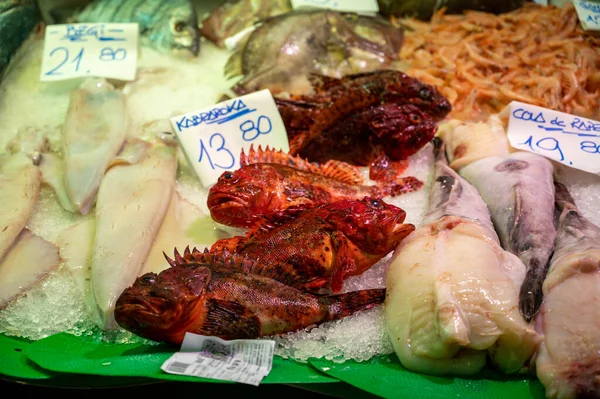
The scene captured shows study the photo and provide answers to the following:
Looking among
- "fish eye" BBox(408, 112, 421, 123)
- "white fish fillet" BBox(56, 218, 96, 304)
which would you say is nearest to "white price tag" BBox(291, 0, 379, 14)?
"fish eye" BBox(408, 112, 421, 123)

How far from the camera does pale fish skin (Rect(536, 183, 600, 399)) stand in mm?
1739

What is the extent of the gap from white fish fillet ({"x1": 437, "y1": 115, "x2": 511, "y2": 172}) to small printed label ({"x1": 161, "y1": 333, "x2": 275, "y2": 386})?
156 centimetres

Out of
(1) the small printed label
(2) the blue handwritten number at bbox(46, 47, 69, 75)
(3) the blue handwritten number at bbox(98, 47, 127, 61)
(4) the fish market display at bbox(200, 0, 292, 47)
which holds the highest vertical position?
(2) the blue handwritten number at bbox(46, 47, 69, 75)

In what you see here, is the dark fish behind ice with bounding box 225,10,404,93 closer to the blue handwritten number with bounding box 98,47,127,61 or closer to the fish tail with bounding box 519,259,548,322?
the blue handwritten number with bounding box 98,47,127,61

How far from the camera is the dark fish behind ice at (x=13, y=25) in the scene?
3.53m

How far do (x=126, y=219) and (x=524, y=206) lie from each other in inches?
70.3

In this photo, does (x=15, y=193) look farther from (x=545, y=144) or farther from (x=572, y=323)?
(x=545, y=144)

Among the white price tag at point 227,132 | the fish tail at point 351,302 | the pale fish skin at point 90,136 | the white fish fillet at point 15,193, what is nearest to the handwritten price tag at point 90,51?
the pale fish skin at point 90,136

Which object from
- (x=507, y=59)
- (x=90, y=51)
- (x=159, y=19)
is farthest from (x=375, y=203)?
(x=159, y=19)

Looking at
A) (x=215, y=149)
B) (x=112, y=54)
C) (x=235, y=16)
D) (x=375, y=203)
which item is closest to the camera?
(x=375, y=203)

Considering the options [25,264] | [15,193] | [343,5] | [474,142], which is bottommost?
[474,142]

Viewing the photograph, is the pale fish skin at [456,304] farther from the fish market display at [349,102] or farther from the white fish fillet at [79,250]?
the white fish fillet at [79,250]

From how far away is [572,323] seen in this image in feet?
6.07

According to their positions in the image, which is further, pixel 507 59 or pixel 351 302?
pixel 507 59
